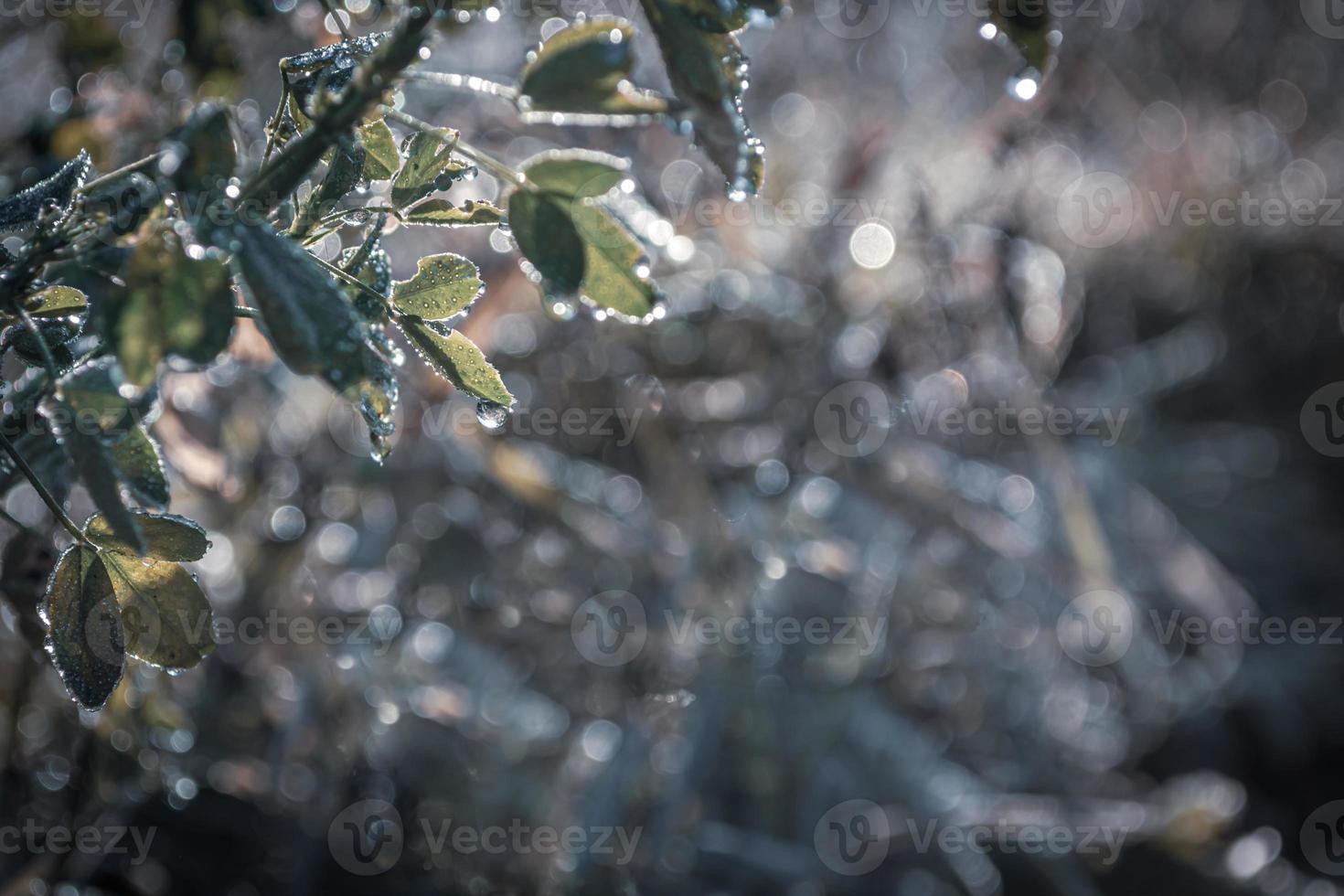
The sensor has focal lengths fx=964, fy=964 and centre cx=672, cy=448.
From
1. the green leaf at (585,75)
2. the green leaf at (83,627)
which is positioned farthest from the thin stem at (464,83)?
the green leaf at (83,627)

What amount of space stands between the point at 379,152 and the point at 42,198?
207 millimetres

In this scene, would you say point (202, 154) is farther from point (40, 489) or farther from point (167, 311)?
point (40, 489)

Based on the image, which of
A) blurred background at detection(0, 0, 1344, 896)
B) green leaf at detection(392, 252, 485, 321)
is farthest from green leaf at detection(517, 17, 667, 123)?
blurred background at detection(0, 0, 1344, 896)

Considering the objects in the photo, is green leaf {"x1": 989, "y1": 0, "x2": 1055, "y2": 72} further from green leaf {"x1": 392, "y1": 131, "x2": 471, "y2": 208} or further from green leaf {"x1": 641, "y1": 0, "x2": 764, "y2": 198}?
green leaf {"x1": 392, "y1": 131, "x2": 471, "y2": 208}

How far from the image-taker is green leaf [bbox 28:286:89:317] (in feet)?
1.86

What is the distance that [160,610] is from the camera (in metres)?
0.63

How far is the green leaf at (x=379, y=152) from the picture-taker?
60cm

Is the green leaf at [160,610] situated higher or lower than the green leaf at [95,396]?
lower

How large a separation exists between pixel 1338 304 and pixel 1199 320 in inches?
21.4

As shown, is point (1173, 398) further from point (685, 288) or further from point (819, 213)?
point (685, 288)

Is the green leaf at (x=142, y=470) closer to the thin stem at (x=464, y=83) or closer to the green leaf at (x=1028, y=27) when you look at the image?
the thin stem at (x=464, y=83)

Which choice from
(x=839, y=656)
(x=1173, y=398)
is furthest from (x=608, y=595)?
(x=1173, y=398)

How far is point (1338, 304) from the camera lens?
9.64 ft

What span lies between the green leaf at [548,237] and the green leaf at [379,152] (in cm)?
13
